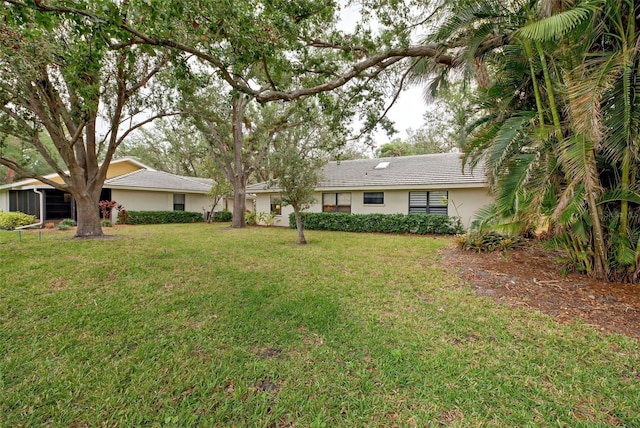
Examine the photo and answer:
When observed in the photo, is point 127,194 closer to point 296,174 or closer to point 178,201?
point 178,201

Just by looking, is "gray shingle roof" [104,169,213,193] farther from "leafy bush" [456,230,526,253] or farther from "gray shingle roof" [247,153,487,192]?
"leafy bush" [456,230,526,253]

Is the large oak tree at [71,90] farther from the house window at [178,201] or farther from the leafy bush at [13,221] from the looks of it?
the house window at [178,201]

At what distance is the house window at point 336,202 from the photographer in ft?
52.0

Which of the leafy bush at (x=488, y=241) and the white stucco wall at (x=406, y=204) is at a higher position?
the white stucco wall at (x=406, y=204)

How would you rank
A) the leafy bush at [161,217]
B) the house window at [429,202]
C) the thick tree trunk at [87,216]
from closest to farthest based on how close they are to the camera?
the thick tree trunk at [87,216]
the house window at [429,202]
the leafy bush at [161,217]

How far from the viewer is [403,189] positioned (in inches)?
544

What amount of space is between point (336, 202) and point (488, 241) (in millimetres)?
9063

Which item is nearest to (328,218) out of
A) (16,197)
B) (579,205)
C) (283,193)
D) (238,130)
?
(283,193)

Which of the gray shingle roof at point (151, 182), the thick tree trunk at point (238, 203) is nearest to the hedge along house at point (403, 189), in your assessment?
the thick tree trunk at point (238, 203)

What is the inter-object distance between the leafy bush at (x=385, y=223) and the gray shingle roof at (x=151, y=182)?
415 inches

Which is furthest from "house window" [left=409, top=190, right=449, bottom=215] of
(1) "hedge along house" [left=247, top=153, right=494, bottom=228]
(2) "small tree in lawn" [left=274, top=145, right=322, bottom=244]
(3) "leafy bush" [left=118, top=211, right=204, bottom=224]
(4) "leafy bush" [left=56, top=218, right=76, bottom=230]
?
(4) "leafy bush" [left=56, top=218, right=76, bottom=230]

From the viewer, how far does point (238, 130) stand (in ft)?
53.0

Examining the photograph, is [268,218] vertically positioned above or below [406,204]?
below

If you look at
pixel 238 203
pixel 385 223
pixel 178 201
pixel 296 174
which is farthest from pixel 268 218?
pixel 296 174
